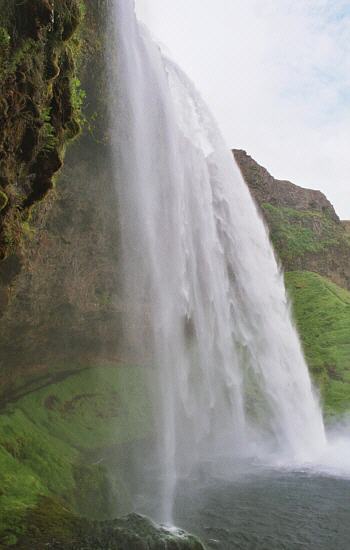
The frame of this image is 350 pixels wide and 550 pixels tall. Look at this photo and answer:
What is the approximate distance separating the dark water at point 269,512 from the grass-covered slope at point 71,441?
1.56 m

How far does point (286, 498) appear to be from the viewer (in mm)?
9734

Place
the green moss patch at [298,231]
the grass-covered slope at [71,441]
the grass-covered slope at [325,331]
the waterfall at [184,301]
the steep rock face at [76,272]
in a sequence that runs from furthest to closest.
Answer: the green moss patch at [298,231] < the grass-covered slope at [325,331] < the waterfall at [184,301] < the steep rock face at [76,272] < the grass-covered slope at [71,441]

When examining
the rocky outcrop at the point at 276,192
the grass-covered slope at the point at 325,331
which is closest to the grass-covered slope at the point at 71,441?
the grass-covered slope at the point at 325,331

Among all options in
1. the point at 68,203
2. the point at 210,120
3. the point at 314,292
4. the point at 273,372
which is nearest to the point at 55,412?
the point at 68,203

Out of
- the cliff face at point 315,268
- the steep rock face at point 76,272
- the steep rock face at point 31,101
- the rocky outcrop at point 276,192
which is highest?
the rocky outcrop at point 276,192

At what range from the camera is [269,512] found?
898 cm

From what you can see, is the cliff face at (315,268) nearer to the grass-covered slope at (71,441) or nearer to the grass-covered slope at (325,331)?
the grass-covered slope at (325,331)

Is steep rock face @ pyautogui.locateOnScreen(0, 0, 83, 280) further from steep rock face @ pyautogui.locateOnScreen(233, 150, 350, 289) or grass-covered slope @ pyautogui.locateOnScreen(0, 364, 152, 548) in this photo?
steep rock face @ pyautogui.locateOnScreen(233, 150, 350, 289)

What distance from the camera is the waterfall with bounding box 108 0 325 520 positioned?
14.6 m

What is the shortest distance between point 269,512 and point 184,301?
304 inches

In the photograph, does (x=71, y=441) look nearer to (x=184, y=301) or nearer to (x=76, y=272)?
(x=76, y=272)

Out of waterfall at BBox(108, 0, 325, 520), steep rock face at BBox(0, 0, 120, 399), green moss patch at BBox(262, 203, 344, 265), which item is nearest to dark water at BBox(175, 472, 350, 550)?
waterfall at BBox(108, 0, 325, 520)

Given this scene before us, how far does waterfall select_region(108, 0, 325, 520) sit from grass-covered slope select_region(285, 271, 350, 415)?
1.97m

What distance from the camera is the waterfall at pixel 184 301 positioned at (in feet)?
48.0
